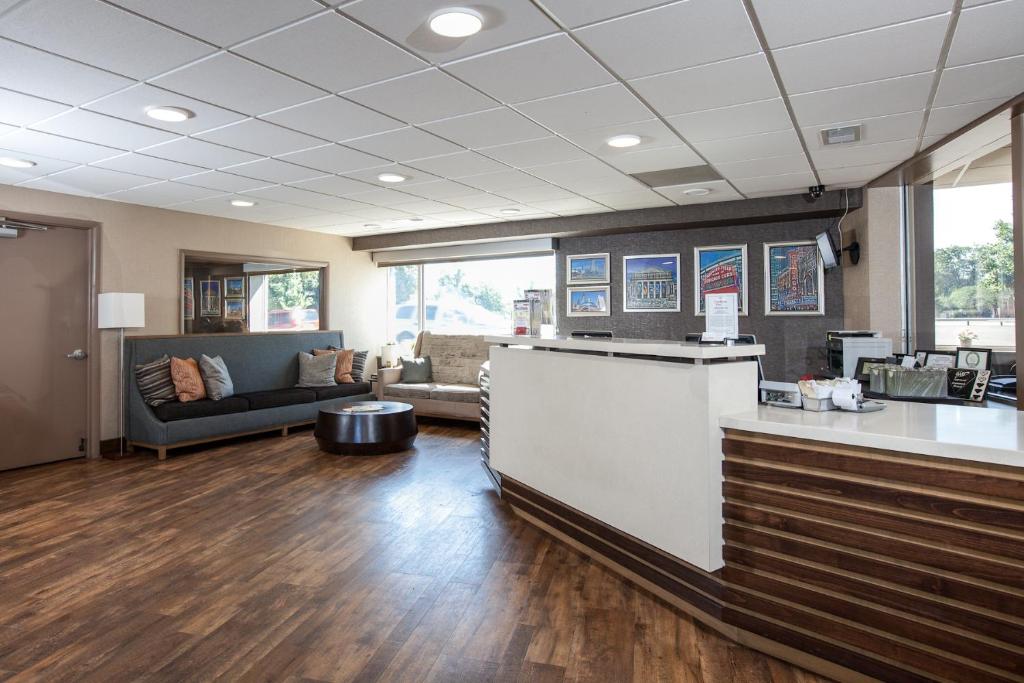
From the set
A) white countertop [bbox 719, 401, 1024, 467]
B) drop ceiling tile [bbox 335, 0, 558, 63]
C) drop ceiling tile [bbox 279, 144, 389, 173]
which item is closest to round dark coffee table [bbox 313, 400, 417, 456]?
drop ceiling tile [bbox 279, 144, 389, 173]

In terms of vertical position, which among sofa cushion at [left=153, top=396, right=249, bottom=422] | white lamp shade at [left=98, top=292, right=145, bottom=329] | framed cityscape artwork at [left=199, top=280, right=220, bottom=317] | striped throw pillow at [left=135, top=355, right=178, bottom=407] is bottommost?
sofa cushion at [left=153, top=396, right=249, bottom=422]

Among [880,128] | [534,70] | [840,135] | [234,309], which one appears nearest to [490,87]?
[534,70]

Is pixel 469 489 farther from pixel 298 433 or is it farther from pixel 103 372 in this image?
pixel 103 372

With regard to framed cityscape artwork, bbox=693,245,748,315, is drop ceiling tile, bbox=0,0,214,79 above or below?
above

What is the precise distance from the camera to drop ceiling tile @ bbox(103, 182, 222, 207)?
554cm

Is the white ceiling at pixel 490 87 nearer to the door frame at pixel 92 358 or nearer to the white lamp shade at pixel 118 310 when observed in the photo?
the door frame at pixel 92 358

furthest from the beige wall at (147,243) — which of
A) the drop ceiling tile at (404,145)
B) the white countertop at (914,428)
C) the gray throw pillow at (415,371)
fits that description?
the white countertop at (914,428)

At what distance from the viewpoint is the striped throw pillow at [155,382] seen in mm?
6051

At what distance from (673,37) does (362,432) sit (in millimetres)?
4585

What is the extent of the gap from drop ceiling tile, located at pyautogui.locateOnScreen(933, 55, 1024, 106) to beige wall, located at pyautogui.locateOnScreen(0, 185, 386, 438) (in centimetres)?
710

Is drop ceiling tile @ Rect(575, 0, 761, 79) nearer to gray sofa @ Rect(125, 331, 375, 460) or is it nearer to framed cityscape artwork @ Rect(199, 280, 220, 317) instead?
gray sofa @ Rect(125, 331, 375, 460)

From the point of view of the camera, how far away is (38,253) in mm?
5660

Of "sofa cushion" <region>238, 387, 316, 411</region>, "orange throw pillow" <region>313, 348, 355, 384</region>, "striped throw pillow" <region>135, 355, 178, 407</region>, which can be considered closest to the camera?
"striped throw pillow" <region>135, 355, 178, 407</region>

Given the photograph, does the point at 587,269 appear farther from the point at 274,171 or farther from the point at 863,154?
the point at 274,171
